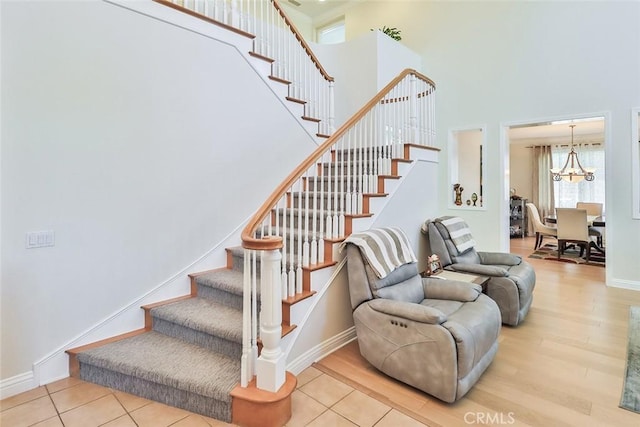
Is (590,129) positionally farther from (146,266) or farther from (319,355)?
(146,266)

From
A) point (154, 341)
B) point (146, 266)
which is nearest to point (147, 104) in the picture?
point (146, 266)

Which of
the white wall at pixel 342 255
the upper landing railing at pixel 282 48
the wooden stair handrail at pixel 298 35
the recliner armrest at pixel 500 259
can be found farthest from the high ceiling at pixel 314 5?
the recliner armrest at pixel 500 259

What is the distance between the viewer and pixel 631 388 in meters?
2.19

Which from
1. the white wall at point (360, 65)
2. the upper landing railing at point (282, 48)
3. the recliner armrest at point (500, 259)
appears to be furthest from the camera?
the white wall at point (360, 65)

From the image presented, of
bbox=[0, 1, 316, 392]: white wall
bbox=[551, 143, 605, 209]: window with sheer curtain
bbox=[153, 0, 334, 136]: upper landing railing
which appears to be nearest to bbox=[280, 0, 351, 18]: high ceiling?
bbox=[153, 0, 334, 136]: upper landing railing

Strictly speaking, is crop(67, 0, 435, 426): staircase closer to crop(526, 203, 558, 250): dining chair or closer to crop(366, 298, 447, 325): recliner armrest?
crop(366, 298, 447, 325): recliner armrest

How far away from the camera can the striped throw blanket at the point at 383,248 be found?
2.54 meters

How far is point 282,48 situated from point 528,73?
386 centimetres

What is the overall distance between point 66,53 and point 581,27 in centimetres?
617

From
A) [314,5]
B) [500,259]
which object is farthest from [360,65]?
[500,259]

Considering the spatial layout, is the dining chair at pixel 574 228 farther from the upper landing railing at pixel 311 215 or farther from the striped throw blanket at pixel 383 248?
the striped throw blanket at pixel 383 248

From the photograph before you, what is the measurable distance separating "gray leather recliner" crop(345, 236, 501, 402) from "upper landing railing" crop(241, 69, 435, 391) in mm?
435
